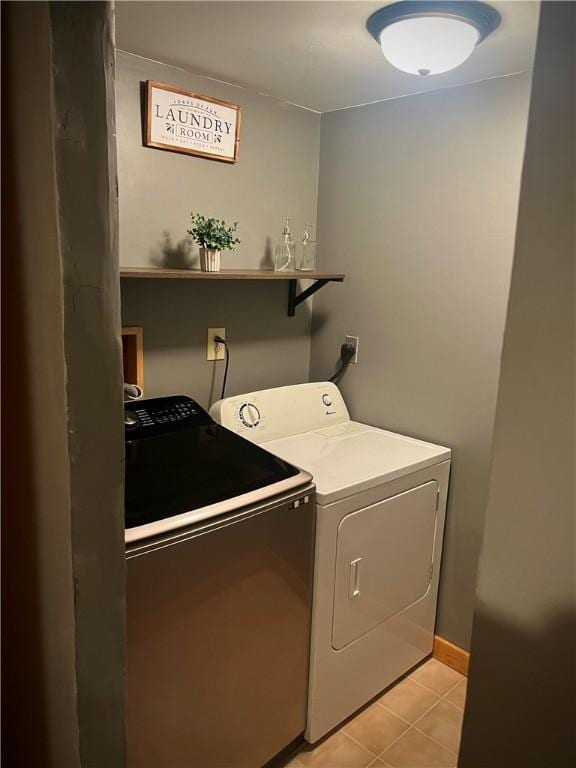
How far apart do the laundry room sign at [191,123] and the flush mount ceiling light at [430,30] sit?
0.71m

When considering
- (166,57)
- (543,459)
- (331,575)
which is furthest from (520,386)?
(166,57)

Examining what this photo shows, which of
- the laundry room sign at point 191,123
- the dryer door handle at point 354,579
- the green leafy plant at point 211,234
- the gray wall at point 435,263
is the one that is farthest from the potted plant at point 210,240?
the dryer door handle at point 354,579

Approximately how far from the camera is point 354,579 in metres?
1.87

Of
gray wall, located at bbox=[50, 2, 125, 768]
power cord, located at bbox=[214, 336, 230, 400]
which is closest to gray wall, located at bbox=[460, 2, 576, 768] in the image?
gray wall, located at bbox=[50, 2, 125, 768]

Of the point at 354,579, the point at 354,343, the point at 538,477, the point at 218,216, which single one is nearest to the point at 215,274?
the point at 218,216

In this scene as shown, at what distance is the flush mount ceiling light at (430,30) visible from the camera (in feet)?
4.58

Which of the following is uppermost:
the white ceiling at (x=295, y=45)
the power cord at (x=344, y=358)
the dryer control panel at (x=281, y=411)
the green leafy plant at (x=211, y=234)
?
the white ceiling at (x=295, y=45)

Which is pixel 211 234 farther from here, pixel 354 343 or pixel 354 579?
pixel 354 579

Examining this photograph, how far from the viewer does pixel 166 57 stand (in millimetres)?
1845

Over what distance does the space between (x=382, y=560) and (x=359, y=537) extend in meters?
0.18

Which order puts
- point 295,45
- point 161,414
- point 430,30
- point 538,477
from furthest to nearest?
point 161,414
point 295,45
point 430,30
point 538,477

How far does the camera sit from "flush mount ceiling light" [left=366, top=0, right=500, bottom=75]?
54.9 inches

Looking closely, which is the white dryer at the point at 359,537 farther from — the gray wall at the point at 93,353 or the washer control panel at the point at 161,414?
the gray wall at the point at 93,353

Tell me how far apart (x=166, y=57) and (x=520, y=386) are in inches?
72.3
